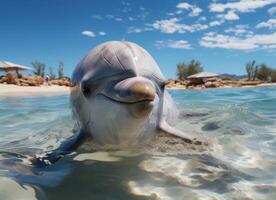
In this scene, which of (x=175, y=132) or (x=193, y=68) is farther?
(x=193, y=68)

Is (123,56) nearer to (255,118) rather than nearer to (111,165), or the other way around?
(111,165)

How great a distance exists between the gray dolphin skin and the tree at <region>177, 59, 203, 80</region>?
4906 cm

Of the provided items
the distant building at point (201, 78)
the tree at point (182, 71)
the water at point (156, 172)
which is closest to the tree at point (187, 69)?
the tree at point (182, 71)

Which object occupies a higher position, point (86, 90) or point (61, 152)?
point (86, 90)

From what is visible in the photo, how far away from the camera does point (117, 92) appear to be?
94.6 inches

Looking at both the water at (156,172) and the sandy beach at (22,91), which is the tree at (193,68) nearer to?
the sandy beach at (22,91)

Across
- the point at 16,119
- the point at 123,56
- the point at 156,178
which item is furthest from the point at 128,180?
the point at 16,119

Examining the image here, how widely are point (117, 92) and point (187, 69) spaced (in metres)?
50.4

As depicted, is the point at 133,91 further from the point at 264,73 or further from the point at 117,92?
the point at 264,73

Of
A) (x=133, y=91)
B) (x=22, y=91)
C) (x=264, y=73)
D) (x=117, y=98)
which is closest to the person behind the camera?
(x=133, y=91)

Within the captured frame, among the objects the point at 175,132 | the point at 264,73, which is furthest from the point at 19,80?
the point at 264,73

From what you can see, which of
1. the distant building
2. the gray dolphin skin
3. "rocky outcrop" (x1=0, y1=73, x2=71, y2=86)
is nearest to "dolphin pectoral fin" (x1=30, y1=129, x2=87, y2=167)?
the gray dolphin skin

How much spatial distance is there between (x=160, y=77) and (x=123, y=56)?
1.42ft

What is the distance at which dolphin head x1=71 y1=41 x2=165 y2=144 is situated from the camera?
2.28 meters
